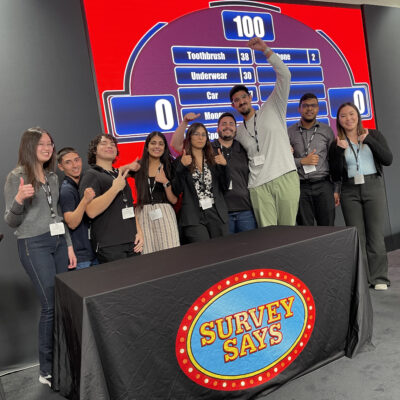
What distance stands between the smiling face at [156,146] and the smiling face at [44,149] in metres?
0.63

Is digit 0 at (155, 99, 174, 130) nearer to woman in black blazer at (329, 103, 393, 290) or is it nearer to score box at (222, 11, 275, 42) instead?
score box at (222, 11, 275, 42)

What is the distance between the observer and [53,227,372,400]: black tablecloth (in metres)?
1.32

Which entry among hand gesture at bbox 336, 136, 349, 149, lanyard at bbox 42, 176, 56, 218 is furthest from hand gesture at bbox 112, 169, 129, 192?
hand gesture at bbox 336, 136, 349, 149

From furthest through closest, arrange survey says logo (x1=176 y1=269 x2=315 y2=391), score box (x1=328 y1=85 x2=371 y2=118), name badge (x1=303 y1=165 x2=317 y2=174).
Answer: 1. score box (x1=328 y1=85 x2=371 y2=118)
2. name badge (x1=303 y1=165 x2=317 y2=174)
3. survey says logo (x1=176 y1=269 x2=315 y2=391)

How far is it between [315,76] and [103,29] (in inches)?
82.3

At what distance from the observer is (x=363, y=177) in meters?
2.95

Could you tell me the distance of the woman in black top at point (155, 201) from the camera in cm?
244

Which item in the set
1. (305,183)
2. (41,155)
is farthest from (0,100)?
(305,183)

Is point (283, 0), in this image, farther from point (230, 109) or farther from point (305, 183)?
point (305, 183)

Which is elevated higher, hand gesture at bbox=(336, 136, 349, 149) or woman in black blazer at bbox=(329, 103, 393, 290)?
hand gesture at bbox=(336, 136, 349, 149)

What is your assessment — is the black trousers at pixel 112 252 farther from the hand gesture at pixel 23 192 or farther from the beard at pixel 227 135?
the beard at pixel 227 135

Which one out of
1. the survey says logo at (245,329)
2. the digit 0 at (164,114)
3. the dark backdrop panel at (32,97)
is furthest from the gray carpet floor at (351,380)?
the digit 0 at (164,114)

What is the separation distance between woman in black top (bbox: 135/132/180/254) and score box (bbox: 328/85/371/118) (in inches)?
86.8

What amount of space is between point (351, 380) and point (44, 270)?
1.58 m
